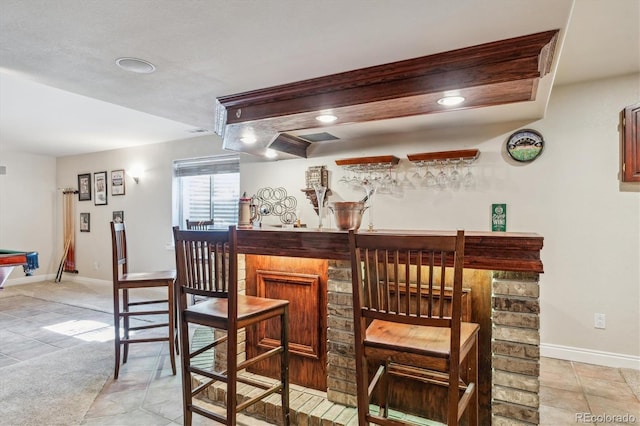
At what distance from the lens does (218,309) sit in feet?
6.39

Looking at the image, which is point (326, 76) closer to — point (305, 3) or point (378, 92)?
point (378, 92)

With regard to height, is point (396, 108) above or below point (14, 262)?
above

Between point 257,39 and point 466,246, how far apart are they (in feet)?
4.91

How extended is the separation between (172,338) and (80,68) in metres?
2.01

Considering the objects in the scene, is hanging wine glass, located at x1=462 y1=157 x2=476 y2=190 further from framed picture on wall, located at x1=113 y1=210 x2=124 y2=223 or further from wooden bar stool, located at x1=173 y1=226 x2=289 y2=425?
framed picture on wall, located at x1=113 y1=210 x2=124 y2=223

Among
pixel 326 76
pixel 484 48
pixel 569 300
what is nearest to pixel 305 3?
pixel 326 76

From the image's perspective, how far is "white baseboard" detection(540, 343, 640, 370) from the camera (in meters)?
3.07

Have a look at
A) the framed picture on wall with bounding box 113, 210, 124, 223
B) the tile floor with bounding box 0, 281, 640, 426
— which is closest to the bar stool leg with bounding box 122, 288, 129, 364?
the tile floor with bounding box 0, 281, 640, 426

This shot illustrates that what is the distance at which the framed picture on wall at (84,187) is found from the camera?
701cm

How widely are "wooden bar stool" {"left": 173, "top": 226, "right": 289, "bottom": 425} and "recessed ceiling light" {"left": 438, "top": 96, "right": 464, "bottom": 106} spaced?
1.61m

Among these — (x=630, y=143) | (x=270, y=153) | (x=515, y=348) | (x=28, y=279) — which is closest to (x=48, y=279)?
(x=28, y=279)

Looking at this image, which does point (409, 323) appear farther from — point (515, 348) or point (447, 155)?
point (447, 155)

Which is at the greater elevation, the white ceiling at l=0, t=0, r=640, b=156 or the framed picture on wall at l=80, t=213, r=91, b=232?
the white ceiling at l=0, t=0, r=640, b=156

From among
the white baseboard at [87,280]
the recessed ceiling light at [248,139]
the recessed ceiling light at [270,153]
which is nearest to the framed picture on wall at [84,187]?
the white baseboard at [87,280]
